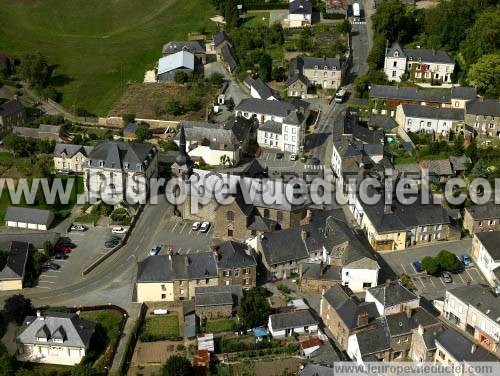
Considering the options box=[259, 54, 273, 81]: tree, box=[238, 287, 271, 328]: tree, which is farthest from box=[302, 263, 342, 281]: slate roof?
box=[259, 54, 273, 81]: tree

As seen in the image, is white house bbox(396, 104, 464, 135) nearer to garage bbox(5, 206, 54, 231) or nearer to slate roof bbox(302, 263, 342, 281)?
slate roof bbox(302, 263, 342, 281)

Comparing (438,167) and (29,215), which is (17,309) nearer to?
(29,215)

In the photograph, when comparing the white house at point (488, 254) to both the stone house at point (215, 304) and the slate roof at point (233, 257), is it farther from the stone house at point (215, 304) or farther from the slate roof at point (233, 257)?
the stone house at point (215, 304)

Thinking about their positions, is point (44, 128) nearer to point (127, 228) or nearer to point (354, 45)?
point (127, 228)

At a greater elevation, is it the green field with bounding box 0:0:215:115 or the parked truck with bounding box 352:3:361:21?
the parked truck with bounding box 352:3:361:21

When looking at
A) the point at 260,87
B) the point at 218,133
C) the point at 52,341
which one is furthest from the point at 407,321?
the point at 260,87

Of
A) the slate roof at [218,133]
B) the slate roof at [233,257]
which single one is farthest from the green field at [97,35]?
the slate roof at [233,257]
